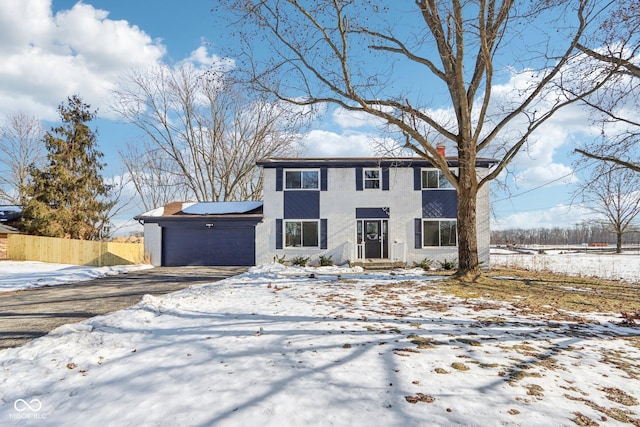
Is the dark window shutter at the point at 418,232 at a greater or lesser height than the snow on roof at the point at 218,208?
lesser

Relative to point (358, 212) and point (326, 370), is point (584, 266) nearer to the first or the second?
point (358, 212)

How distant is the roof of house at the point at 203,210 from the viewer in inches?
613

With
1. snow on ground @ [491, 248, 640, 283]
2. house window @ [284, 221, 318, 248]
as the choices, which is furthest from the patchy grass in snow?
house window @ [284, 221, 318, 248]

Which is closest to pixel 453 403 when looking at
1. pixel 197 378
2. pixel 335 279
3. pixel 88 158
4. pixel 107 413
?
pixel 197 378

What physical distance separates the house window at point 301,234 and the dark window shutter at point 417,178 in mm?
4645

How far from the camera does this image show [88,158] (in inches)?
776

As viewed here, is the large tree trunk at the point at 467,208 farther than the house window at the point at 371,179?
No

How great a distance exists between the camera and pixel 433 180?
1464cm

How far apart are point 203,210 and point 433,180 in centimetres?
1081

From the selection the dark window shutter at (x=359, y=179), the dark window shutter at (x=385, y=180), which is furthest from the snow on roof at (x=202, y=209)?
the dark window shutter at (x=385, y=180)

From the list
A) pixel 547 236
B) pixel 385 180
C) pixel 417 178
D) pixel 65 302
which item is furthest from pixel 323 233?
pixel 547 236

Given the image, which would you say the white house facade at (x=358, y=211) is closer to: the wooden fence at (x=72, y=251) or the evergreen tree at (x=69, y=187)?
the wooden fence at (x=72, y=251)

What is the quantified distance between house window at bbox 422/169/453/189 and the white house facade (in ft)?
0.13

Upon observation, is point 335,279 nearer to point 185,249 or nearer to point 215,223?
point 215,223
